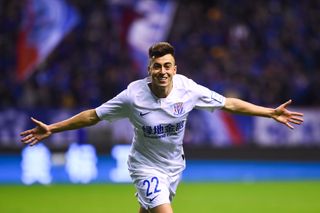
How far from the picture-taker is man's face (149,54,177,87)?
6520 millimetres

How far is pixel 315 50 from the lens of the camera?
66.3ft

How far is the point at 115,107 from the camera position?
265 inches

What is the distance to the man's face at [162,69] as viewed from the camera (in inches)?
257

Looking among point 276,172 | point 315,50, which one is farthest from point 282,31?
Result: point 276,172

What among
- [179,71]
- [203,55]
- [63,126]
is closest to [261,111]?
[63,126]

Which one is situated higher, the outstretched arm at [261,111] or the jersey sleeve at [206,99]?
the jersey sleeve at [206,99]

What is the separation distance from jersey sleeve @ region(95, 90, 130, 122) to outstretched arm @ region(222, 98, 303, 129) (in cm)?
99

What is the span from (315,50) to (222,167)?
5318mm

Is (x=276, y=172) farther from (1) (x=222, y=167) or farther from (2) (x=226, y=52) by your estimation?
(2) (x=226, y=52)

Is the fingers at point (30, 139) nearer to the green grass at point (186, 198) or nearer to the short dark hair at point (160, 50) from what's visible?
the short dark hair at point (160, 50)

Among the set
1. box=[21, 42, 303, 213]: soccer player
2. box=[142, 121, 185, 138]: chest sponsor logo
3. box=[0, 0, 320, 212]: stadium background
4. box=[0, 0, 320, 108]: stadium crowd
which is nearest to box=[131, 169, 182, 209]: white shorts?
box=[21, 42, 303, 213]: soccer player

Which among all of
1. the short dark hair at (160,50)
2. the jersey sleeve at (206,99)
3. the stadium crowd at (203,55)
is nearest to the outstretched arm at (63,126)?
the short dark hair at (160,50)

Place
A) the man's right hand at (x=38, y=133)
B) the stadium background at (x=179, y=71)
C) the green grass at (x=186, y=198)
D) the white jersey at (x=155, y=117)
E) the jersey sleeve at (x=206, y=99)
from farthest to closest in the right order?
1. the stadium background at (x=179, y=71)
2. the green grass at (x=186, y=198)
3. the jersey sleeve at (x=206, y=99)
4. the man's right hand at (x=38, y=133)
5. the white jersey at (x=155, y=117)

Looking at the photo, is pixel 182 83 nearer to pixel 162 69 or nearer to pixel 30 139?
pixel 162 69
